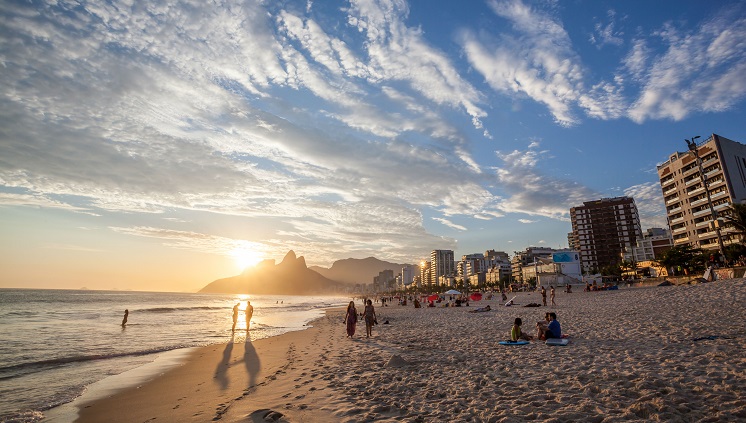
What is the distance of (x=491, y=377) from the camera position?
307 inches

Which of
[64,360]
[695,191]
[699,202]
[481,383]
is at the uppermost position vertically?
[695,191]

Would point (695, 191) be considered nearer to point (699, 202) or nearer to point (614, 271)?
point (699, 202)

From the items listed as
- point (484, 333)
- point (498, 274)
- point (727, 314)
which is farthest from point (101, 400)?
point (498, 274)

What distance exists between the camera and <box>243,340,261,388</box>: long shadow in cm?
1012

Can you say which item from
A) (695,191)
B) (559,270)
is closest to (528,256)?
(559,270)

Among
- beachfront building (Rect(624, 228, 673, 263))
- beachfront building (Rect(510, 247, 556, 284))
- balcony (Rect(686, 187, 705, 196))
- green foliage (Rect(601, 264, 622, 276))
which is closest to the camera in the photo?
balcony (Rect(686, 187, 705, 196))

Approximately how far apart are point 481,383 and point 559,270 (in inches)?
4428

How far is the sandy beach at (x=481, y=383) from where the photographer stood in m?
5.50

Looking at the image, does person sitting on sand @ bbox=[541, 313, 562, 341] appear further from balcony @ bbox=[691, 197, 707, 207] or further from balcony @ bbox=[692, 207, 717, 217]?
balcony @ bbox=[692, 207, 717, 217]

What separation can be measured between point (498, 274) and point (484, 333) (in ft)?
531

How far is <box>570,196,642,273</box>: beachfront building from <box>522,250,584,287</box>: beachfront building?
77.6ft

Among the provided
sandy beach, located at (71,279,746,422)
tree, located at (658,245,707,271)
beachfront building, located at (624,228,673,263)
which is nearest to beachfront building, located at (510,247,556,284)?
beachfront building, located at (624,228,673,263)

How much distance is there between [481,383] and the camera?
7355mm

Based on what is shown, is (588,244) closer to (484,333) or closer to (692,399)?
(484,333)
